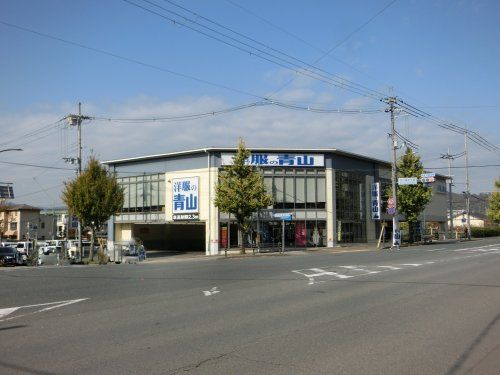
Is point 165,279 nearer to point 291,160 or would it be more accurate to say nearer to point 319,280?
point 319,280

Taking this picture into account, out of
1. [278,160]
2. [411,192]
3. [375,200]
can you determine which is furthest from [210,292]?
[411,192]

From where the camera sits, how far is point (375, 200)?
164 feet

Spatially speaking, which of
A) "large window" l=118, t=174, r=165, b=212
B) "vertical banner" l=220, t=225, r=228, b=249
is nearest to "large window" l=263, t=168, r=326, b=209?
"vertical banner" l=220, t=225, r=228, b=249

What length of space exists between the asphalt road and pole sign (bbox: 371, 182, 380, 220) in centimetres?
3396

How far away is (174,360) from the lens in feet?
22.3

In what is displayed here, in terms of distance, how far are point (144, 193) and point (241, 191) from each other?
14.8 metres

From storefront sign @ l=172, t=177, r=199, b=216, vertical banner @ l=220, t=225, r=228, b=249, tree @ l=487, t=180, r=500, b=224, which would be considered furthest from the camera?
tree @ l=487, t=180, r=500, b=224

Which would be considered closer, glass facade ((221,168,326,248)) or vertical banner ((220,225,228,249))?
vertical banner ((220,225,228,249))

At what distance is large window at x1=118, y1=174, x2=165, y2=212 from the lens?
48.4m

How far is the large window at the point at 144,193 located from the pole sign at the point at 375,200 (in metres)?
20.0

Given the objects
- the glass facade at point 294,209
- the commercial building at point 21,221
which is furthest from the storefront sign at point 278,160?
the commercial building at point 21,221

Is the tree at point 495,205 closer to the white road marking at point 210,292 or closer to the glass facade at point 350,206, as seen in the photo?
the glass facade at point 350,206

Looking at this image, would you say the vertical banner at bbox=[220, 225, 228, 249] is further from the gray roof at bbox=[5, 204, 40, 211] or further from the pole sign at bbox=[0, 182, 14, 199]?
the gray roof at bbox=[5, 204, 40, 211]

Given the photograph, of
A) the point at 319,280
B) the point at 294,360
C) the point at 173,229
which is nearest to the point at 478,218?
the point at 173,229
